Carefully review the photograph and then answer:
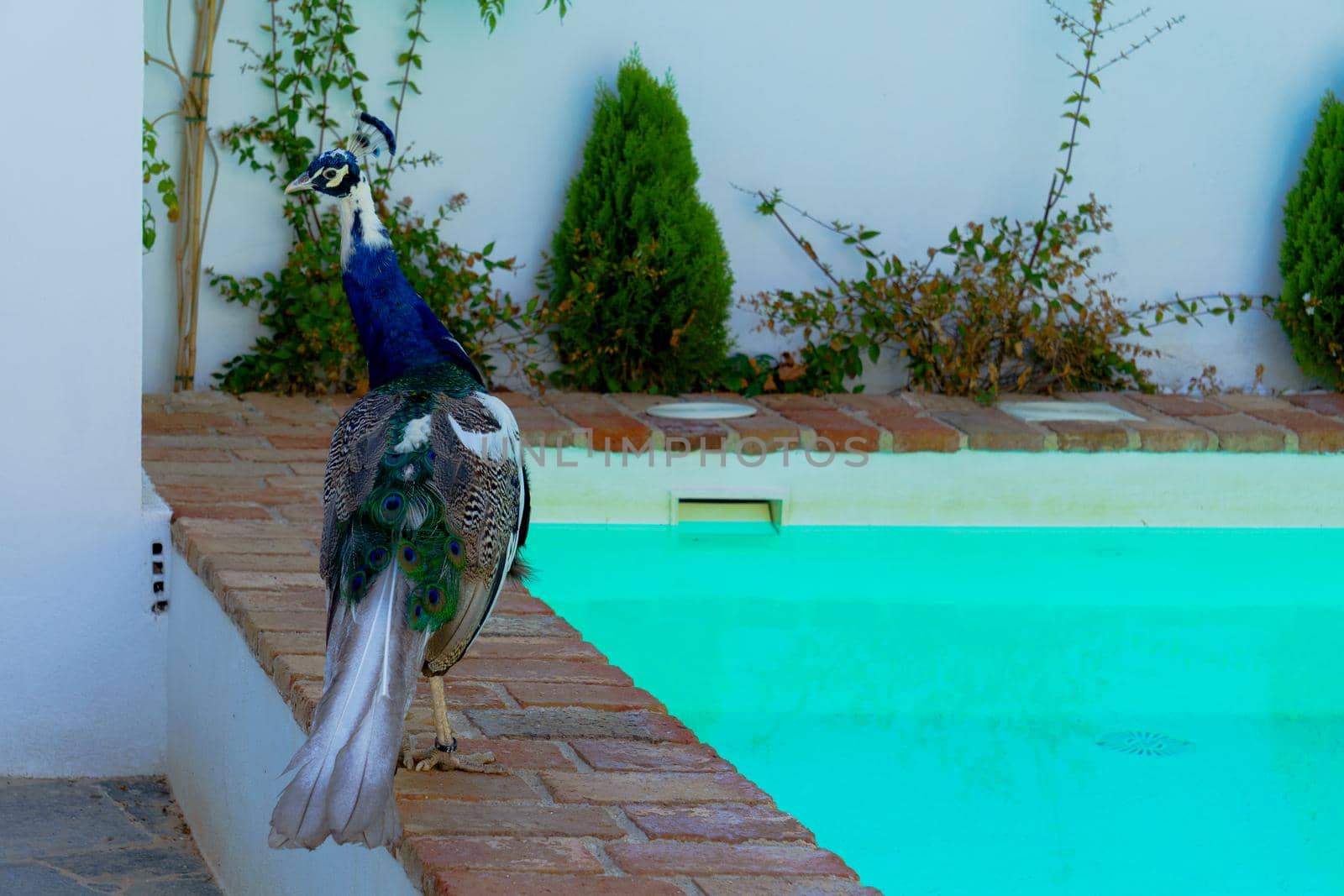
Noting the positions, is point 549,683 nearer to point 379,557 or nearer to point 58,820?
point 379,557

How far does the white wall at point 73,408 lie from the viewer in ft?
11.3

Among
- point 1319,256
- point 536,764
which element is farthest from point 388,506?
point 1319,256

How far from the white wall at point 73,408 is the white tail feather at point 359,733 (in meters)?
1.62

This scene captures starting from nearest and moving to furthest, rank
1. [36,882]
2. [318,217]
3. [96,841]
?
[36,882], [96,841], [318,217]

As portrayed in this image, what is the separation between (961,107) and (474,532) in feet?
16.2

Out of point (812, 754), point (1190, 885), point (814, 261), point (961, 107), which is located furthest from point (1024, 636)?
point (961, 107)

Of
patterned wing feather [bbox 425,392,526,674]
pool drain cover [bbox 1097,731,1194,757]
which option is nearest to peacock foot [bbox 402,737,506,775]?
patterned wing feather [bbox 425,392,526,674]

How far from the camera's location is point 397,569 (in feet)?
7.36

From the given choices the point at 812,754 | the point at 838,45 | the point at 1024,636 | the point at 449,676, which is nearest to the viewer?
the point at 449,676

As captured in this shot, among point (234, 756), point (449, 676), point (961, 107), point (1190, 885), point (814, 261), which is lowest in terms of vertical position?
point (1190, 885)

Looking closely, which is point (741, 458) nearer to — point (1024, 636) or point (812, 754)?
point (1024, 636)

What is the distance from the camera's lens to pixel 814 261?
265 inches

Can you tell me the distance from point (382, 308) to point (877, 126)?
4.32 meters

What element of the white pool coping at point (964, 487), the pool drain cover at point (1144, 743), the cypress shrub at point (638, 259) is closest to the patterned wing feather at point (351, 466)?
the pool drain cover at point (1144, 743)
